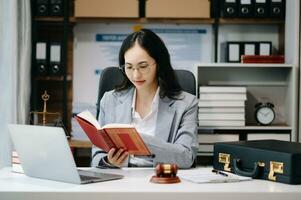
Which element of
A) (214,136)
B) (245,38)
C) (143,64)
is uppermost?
(245,38)

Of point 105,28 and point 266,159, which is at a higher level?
point 105,28

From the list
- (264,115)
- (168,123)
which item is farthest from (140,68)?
(264,115)

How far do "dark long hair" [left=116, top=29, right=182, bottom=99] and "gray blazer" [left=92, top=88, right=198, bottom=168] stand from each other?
46 millimetres

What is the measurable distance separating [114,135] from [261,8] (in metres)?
2.14

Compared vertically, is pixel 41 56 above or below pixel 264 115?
above

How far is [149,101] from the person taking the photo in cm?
213

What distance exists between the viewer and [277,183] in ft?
4.45

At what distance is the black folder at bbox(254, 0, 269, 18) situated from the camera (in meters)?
3.30

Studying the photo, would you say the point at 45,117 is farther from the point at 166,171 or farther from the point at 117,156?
the point at 166,171

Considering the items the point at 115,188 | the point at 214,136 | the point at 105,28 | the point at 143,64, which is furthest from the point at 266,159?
the point at 105,28

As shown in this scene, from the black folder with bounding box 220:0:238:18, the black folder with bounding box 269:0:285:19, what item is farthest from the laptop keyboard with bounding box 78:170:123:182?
the black folder with bounding box 269:0:285:19

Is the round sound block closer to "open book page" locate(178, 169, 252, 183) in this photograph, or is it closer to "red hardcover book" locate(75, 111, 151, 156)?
"open book page" locate(178, 169, 252, 183)

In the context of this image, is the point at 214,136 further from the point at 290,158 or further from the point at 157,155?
the point at 290,158

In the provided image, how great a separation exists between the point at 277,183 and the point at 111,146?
58 cm
